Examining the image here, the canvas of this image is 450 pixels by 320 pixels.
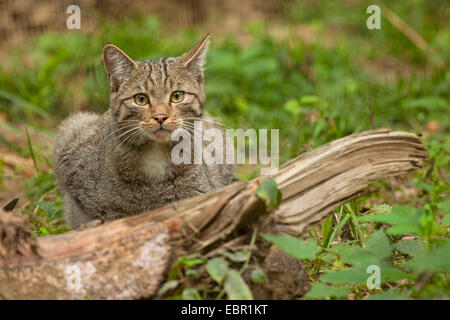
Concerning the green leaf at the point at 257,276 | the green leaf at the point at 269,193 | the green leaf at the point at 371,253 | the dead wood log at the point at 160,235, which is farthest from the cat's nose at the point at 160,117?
the green leaf at the point at 371,253

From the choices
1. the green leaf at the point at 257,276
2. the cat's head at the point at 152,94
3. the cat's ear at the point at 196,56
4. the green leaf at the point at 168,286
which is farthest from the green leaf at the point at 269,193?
the cat's ear at the point at 196,56

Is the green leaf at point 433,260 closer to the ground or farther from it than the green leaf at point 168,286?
farther from it

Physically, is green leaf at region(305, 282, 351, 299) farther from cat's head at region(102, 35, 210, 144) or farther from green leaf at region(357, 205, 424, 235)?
cat's head at region(102, 35, 210, 144)

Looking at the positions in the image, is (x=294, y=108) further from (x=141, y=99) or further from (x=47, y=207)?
(x=47, y=207)

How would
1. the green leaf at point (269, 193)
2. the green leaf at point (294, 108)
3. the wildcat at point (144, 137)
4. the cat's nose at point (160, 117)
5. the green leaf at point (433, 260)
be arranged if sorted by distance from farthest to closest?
the green leaf at point (294, 108), the wildcat at point (144, 137), the cat's nose at point (160, 117), the green leaf at point (269, 193), the green leaf at point (433, 260)

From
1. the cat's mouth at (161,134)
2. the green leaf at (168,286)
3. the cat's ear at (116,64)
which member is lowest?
the green leaf at (168,286)

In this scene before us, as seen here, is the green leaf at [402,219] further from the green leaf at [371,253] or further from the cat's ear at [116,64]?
the cat's ear at [116,64]


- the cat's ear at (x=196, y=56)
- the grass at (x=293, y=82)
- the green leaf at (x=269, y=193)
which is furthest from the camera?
the grass at (x=293, y=82)

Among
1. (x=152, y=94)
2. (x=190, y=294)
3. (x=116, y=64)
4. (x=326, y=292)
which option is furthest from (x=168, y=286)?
(x=116, y=64)

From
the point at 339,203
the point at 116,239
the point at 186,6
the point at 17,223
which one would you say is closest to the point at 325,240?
the point at 339,203

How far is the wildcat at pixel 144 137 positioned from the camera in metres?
3.39

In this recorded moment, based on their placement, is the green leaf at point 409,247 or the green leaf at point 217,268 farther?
the green leaf at point 409,247

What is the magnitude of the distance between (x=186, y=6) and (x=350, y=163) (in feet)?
18.2

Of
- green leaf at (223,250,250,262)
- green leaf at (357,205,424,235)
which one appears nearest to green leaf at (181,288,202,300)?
green leaf at (223,250,250,262)
